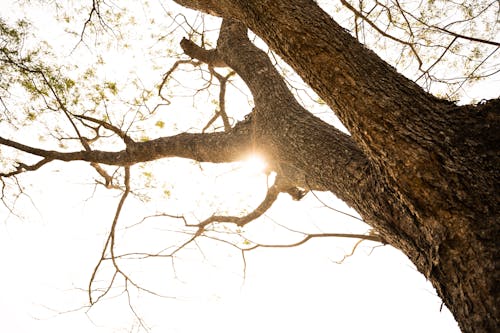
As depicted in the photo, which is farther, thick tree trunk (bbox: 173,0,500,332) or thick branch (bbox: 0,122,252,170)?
thick branch (bbox: 0,122,252,170)

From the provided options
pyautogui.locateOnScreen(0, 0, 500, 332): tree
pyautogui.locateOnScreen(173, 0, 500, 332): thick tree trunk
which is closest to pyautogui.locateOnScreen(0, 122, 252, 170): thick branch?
pyautogui.locateOnScreen(0, 0, 500, 332): tree

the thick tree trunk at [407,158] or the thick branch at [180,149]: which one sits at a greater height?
the thick branch at [180,149]

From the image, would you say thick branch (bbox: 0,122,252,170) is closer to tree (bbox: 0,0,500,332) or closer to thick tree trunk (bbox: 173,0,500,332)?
tree (bbox: 0,0,500,332)

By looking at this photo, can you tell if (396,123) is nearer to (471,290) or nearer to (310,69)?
(310,69)

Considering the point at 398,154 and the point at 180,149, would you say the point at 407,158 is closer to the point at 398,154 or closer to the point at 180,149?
the point at 398,154

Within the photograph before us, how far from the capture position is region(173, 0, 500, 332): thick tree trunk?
1130 millimetres

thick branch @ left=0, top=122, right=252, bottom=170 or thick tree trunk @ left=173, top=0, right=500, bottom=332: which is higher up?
thick branch @ left=0, top=122, right=252, bottom=170

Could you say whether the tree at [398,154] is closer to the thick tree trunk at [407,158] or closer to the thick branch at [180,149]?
the thick tree trunk at [407,158]

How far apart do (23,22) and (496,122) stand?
4779 millimetres

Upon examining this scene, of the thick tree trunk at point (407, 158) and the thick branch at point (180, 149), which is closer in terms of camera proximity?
the thick tree trunk at point (407, 158)

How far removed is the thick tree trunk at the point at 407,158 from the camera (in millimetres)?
1130

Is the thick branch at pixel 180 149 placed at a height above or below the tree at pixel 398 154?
above

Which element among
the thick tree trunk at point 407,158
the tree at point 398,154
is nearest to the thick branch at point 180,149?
the tree at point 398,154

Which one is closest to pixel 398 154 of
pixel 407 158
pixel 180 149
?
pixel 407 158
